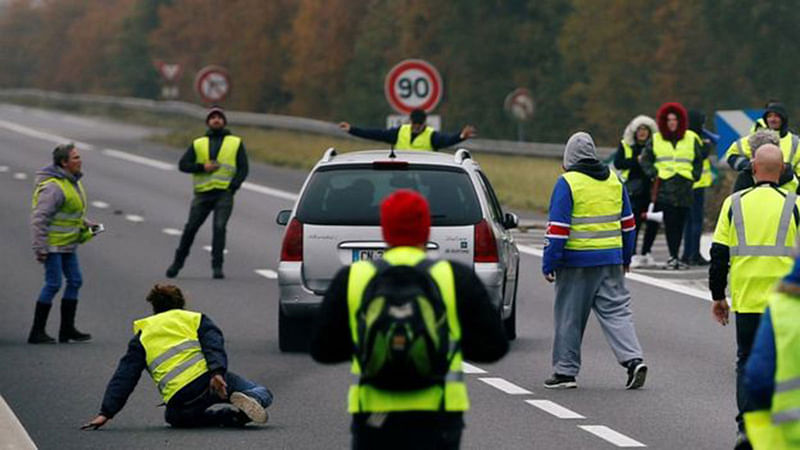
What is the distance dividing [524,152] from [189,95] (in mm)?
78541

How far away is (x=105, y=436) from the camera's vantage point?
1207 centimetres

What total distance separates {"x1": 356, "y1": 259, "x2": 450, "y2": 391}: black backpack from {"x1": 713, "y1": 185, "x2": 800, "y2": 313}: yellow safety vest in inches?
163

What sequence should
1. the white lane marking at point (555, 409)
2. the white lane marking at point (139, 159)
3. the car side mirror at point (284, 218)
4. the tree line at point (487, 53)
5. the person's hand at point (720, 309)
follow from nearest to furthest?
the person's hand at point (720, 309)
the white lane marking at point (555, 409)
the car side mirror at point (284, 218)
the white lane marking at point (139, 159)
the tree line at point (487, 53)

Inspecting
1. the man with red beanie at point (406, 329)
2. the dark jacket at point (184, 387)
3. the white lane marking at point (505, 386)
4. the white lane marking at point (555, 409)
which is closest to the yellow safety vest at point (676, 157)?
the white lane marking at point (505, 386)

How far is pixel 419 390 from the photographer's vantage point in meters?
7.17

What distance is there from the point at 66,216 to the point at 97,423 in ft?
15.8

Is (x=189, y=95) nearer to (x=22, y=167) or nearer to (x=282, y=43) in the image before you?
(x=282, y=43)

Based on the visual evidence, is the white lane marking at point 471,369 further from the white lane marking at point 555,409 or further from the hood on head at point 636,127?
the hood on head at point 636,127

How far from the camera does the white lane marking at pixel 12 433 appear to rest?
37.7ft

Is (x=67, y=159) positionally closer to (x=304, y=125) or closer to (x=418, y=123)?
(x=418, y=123)

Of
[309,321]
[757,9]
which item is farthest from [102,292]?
[757,9]

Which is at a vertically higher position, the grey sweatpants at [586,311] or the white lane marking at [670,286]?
the grey sweatpants at [586,311]

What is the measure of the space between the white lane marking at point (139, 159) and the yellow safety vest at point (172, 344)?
96.4 ft

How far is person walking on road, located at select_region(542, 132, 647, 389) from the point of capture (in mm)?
13797
